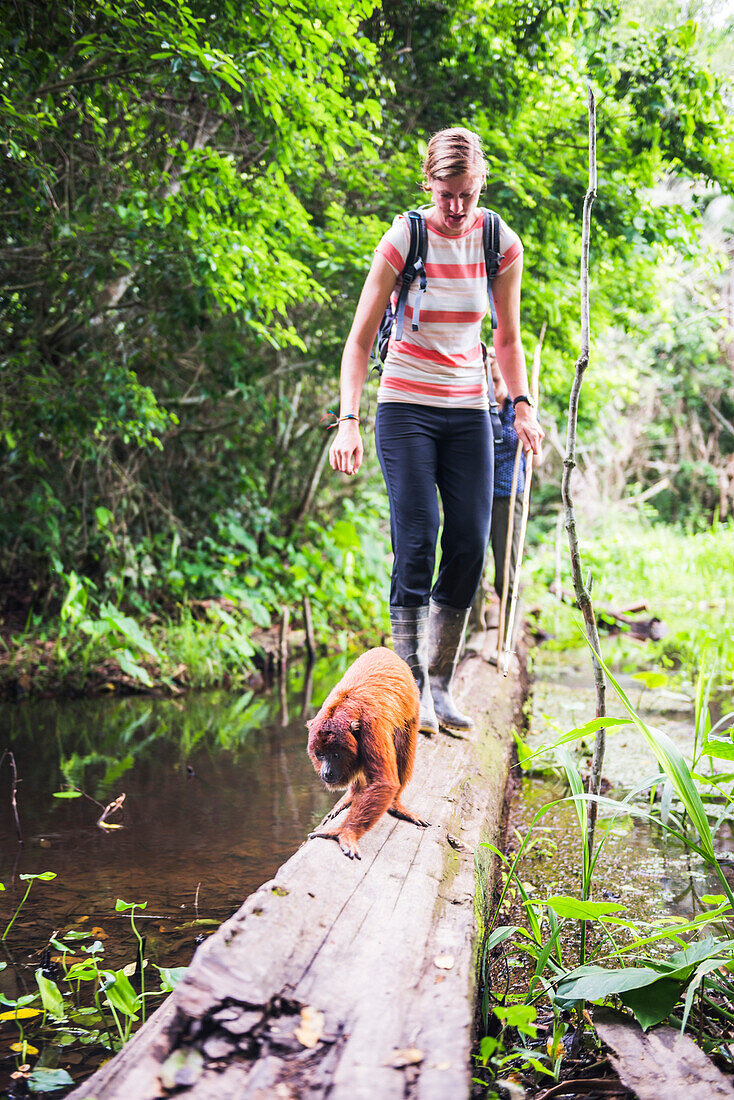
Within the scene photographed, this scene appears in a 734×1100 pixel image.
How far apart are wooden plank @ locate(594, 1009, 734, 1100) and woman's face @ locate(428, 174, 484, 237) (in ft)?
7.68

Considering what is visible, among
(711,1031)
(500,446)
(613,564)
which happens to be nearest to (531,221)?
(500,446)

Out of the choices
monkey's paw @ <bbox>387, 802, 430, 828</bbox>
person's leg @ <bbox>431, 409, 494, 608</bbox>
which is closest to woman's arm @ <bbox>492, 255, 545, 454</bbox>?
person's leg @ <bbox>431, 409, 494, 608</bbox>

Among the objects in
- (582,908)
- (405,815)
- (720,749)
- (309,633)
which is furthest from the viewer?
(309,633)

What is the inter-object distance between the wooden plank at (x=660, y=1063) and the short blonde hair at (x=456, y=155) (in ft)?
7.82

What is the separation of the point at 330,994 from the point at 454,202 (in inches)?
91.0

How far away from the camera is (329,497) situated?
9.97m

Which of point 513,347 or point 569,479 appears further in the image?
point 513,347

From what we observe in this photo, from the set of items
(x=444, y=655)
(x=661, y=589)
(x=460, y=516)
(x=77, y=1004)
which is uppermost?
(x=460, y=516)

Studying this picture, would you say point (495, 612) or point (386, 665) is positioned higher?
point (386, 665)

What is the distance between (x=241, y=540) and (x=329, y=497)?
2.12 meters

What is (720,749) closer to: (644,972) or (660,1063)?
(644,972)

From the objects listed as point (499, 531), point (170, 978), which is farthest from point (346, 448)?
point (499, 531)

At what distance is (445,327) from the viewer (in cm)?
281

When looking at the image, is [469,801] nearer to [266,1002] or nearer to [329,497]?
[266,1002]
